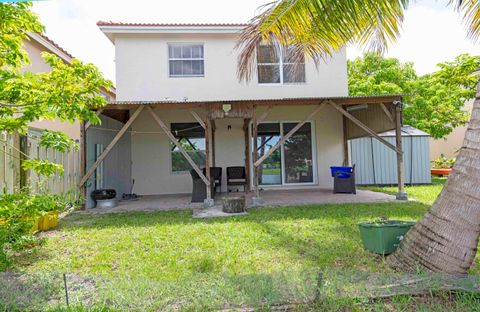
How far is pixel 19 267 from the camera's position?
12.6 feet

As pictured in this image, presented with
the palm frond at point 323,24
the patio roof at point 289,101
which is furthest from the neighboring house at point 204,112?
the palm frond at point 323,24

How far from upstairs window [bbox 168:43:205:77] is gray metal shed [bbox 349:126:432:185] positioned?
262 inches

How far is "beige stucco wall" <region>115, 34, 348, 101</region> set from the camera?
10.4 meters

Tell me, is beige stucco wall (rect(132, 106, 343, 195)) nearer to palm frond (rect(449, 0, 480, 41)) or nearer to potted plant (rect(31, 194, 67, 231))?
potted plant (rect(31, 194, 67, 231))

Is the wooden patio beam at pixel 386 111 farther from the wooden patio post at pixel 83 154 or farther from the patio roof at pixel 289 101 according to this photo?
the wooden patio post at pixel 83 154

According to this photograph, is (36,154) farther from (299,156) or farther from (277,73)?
(299,156)

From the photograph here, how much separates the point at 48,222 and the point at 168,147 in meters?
5.49

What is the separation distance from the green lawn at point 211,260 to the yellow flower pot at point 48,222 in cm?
19

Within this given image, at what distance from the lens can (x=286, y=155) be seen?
1098cm

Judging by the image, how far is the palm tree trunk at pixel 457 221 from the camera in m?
2.85

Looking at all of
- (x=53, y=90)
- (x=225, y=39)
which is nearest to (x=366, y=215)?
(x=53, y=90)

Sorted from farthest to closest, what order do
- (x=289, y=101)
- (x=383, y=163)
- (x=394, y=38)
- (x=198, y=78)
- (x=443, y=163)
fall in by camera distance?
(x=443, y=163)
(x=383, y=163)
(x=198, y=78)
(x=289, y=101)
(x=394, y=38)

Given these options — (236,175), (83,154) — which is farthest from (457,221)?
(236,175)

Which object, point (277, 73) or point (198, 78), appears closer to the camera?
point (198, 78)
